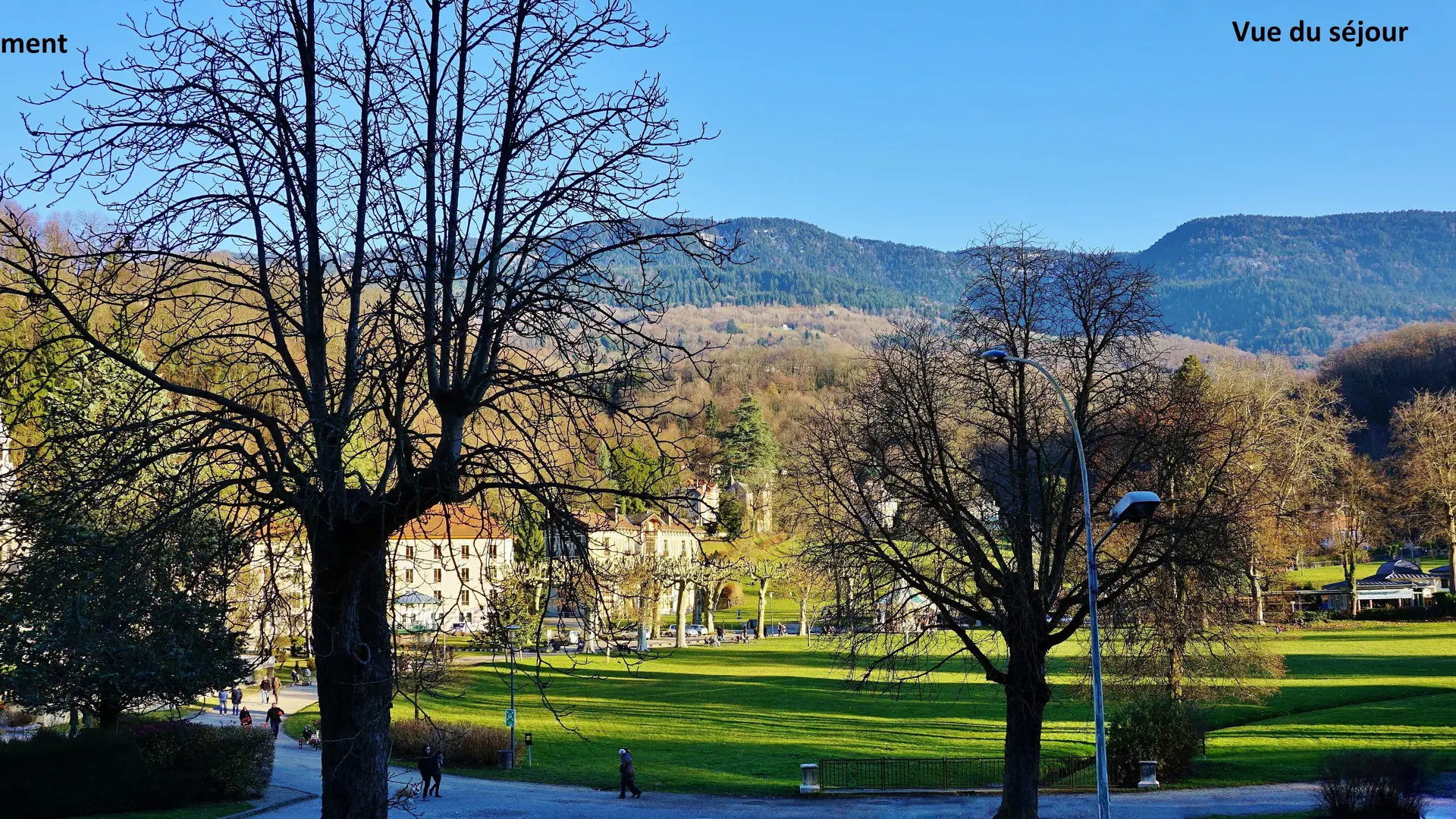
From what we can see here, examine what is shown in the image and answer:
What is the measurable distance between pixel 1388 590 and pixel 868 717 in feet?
186

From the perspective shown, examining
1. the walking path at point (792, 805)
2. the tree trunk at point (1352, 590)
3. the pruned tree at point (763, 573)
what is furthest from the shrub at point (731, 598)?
the walking path at point (792, 805)

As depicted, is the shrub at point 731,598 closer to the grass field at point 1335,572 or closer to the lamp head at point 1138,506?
the grass field at point 1335,572

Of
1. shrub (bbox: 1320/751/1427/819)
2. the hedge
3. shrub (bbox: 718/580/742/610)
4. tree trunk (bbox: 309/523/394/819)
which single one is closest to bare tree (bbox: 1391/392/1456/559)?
shrub (bbox: 718/580/742/610)

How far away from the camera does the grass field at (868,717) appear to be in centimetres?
3388

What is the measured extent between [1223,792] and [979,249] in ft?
51.1

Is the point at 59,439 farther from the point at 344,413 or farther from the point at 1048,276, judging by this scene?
the point at 1048,276

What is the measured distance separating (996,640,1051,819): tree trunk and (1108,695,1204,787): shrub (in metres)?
11.1

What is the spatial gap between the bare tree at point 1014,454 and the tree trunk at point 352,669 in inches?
517

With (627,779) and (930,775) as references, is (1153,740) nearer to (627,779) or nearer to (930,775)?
(930,775)

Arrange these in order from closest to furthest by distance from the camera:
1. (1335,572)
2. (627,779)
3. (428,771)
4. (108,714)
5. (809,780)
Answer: (428,771) < (627,779) < (809,780) < (108,714) < (1335,572)

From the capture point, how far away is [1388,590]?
275ft

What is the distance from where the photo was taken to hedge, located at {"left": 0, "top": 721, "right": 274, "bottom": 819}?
25.3 m

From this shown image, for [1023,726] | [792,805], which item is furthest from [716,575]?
[1023,726]

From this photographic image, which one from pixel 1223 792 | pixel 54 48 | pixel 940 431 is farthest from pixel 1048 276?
pixel 54 48
